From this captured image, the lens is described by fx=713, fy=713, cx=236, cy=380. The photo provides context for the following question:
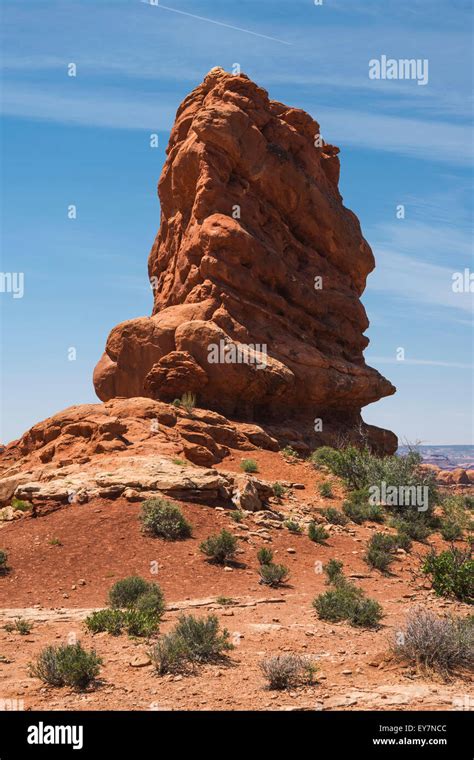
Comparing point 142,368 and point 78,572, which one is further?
point 142,368

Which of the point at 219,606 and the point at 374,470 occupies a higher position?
the point at 374,470

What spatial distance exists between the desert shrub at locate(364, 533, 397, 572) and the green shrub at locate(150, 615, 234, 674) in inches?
264

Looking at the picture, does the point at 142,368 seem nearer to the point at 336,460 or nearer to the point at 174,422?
the point at 174,422

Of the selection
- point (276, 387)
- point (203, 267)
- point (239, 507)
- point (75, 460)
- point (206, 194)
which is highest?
point (206, 194)

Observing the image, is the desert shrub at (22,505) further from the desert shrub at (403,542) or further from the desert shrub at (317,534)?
the desert shrub at (403,542)

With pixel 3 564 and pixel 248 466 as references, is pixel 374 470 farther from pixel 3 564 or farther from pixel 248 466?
pixel 3 564

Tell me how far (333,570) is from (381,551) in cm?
220

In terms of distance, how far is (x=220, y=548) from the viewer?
1450 centimetres

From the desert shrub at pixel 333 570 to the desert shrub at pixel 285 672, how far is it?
231 inches

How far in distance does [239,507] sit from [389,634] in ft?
24.8

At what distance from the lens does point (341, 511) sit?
63.5 ft

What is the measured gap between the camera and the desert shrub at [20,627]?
10.4 meters

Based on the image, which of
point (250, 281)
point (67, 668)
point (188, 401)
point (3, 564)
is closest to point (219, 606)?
point (67, 668)
